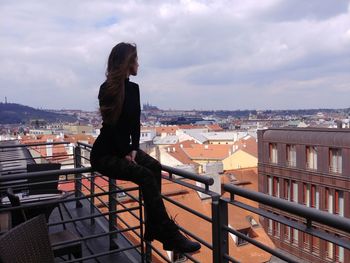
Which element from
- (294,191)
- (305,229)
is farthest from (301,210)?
(294,191)

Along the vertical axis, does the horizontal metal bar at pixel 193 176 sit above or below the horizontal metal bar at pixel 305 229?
above

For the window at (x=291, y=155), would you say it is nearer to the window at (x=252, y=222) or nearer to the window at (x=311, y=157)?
the window at (x=311, y=157)

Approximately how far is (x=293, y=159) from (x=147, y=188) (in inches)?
1238

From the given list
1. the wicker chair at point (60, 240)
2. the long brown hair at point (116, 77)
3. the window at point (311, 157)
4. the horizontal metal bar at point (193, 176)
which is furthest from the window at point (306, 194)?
the long brown hair at point (116, 77)

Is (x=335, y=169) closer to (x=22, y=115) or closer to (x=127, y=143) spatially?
(x=127, y=143)

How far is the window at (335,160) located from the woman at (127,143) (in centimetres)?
2820

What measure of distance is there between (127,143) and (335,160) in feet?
94.3

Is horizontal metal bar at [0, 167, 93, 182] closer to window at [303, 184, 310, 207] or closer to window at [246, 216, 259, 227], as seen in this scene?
window at [246, 216, 259, 227]

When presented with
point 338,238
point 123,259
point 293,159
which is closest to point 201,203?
point 293,159

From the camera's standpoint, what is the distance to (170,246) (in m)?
2.90

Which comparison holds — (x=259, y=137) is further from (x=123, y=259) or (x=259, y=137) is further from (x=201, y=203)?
(x=123, y=259)

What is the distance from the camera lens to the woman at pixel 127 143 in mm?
2830

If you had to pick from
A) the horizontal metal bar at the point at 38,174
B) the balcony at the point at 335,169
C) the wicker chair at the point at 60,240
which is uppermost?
the horizontal metal bar at the point at 38,174

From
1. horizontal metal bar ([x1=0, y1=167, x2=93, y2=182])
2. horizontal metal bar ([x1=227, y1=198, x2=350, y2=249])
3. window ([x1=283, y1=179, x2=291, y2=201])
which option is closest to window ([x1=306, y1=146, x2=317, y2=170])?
window ([x1=283, y1=179, x2=291, y2=201])
